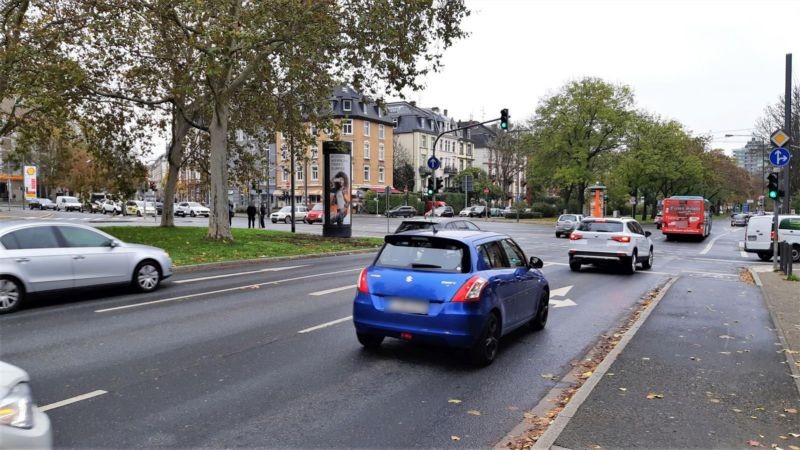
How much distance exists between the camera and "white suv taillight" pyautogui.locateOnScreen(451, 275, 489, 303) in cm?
616

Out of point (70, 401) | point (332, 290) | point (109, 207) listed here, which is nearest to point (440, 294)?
point (70, 401)

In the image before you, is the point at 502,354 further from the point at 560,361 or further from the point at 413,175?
the point at 413,175

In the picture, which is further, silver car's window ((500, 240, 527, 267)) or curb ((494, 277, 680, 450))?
silver car's window ((500, 240, 527, 267))

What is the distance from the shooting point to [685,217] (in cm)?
3591

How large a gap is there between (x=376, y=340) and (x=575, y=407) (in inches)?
111

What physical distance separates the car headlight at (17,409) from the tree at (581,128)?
5828 centimetres

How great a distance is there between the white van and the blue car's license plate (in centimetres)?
2086

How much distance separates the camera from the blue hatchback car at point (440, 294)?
6.18m

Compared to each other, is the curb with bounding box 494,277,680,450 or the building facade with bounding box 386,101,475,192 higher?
the building facade with bounding box 386,101,475,192

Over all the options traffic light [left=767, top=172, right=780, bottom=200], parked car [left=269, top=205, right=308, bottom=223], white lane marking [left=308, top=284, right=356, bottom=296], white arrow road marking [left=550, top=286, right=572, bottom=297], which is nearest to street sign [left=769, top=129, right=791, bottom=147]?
traffic light [left=767, top=172, right=780, bottom=200]

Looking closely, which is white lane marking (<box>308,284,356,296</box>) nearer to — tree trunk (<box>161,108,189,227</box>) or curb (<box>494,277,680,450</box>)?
curb (<box>494,277,680,450</box>)

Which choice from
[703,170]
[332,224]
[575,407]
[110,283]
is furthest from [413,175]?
[575,407]

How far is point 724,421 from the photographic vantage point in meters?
4.80

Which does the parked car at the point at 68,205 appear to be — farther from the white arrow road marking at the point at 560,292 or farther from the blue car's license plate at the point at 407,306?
the blue car's license plate at the point at 407,306
